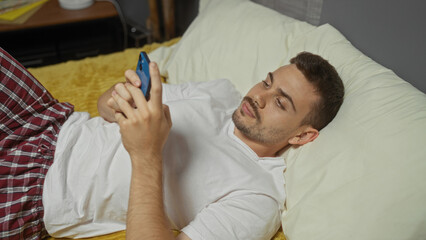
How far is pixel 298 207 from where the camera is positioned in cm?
91

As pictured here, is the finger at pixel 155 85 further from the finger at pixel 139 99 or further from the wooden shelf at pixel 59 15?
the wooden shelf at pixel 59 15

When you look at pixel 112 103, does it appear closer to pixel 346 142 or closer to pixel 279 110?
pixel 279 110

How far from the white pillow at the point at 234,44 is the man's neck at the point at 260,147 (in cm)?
27

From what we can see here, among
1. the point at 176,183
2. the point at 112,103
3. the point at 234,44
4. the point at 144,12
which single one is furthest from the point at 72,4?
the point at 176,183

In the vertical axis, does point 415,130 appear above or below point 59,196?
above

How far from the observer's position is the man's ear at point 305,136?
104 centimetres

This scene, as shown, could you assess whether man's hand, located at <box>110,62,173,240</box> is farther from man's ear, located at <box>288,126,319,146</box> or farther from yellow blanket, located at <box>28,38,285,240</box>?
yellow blanket, located at <box>28,38,285,240</box>

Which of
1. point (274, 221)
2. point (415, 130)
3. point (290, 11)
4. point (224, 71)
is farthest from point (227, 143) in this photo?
point (290, 11)

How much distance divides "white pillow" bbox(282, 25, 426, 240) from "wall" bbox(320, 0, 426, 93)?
6 centimetres

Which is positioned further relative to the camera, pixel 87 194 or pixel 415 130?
pixel 87 194

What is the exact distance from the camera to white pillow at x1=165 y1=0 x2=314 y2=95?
51.2 inches

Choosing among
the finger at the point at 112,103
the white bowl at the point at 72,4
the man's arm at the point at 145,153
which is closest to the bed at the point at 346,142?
the man's arm at the point at 145,153

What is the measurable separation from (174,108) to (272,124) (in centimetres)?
33

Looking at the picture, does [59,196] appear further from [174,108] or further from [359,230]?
[359,230]
